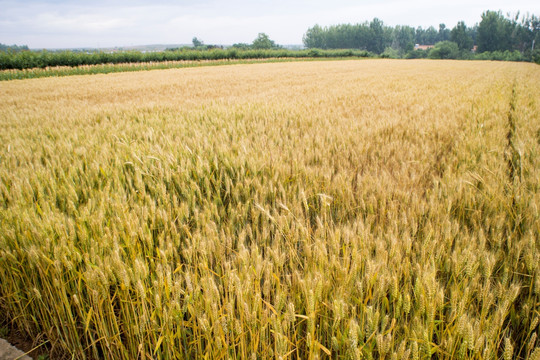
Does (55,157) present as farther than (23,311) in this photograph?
Yes

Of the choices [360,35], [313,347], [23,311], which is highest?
[360,35]

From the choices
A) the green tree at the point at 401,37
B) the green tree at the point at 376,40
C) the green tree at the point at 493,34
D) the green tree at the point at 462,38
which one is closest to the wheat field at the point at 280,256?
the green tree at the point at 462,38

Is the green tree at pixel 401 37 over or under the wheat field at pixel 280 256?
over

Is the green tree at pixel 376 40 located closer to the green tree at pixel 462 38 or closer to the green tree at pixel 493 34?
the green tree at pixel 462 38

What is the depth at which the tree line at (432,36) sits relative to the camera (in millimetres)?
102562

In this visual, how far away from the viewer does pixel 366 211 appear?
65.7 inches

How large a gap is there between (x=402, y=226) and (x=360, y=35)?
15249 centimetres

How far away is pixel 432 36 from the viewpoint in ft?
567

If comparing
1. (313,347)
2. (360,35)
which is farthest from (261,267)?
(360,35)

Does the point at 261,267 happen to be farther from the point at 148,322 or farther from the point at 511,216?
the point at 511,216

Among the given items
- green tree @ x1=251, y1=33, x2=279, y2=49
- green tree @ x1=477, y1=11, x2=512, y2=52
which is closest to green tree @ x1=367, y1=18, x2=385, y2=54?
green tree @ x1=477, y1=11, x2=512, y2=52

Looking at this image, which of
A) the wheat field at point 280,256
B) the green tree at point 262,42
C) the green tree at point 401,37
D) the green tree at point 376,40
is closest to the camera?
the wheat field at point 280,256

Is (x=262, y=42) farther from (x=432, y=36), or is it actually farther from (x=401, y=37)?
(x=432, y=36)

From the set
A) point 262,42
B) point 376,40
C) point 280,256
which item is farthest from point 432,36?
point 280,256
